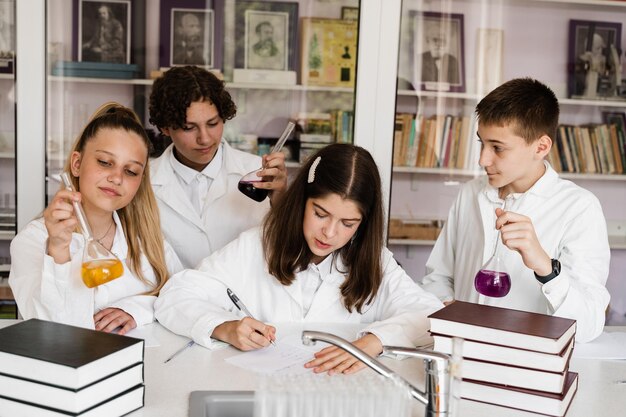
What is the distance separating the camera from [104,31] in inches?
131

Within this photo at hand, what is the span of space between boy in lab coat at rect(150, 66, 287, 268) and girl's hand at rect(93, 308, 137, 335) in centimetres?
74

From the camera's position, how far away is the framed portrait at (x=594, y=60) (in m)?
3.71

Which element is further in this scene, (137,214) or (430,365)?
(137,214)

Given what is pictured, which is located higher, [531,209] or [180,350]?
[531,209]

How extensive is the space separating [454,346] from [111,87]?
2.57 metres

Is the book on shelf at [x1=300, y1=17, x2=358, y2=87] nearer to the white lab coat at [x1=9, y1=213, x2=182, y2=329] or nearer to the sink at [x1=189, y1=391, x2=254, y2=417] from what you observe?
the white lab coat at [x1=9, y1=213, x2=182, y2=329]

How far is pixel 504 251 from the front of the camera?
227cm

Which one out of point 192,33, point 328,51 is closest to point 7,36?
point 192,33

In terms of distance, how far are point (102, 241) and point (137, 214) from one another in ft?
0.44

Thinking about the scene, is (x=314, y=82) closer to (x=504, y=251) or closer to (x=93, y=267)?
(x=504, y=251)

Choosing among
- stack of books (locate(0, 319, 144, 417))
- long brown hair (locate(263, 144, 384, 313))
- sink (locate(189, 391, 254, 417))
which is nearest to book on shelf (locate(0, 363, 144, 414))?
stack of books (locate(0, 319, 144, 417))

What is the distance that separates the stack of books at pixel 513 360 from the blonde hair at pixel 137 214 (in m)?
0.97

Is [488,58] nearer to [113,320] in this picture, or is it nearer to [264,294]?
[264,294]

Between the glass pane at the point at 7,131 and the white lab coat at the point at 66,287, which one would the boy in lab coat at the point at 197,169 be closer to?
the white lab coat at the point at 66,287
